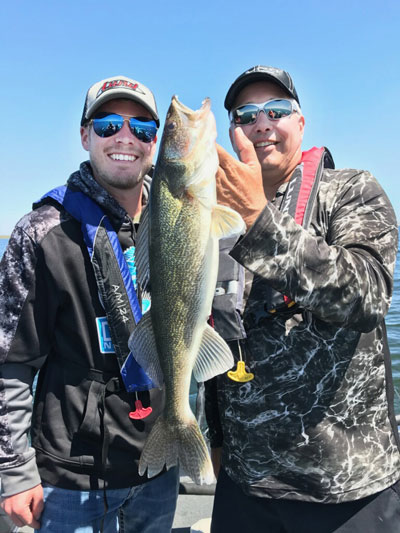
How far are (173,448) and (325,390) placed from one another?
3.23ft

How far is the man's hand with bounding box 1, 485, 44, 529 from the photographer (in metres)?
2.69

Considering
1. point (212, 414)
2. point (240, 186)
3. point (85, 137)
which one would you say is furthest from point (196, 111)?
point (212, 414)

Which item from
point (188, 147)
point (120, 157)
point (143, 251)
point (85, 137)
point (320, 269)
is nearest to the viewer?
point (320, 269)

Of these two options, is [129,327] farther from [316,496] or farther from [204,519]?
[204,519]

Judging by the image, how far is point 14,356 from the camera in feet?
8.99

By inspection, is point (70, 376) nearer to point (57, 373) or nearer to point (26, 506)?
point (57, 373)

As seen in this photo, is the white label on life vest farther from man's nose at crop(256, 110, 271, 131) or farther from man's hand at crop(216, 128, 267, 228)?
man's nose at crop(256, 110, 271, 131)

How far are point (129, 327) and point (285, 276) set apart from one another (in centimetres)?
120

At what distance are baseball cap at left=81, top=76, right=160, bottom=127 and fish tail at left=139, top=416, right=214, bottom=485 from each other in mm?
2274

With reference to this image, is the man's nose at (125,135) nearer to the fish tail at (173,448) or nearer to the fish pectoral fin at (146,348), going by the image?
the fish pectoral fin at (146,348)

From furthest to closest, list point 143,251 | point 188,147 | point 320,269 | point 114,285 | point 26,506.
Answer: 1. point 114,285
2. point 26,506
3. point 143,251
4. point 188,147
5. point 320,269

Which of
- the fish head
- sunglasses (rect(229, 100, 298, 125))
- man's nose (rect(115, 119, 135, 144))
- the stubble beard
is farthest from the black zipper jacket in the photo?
sunglasses (rect(229, 100, 298, 125))

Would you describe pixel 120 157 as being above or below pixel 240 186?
above

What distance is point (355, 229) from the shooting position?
2.43m
